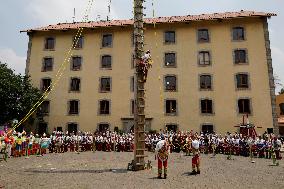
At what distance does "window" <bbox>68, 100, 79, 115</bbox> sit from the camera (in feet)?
105

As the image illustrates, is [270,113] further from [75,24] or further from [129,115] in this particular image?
[75,24]

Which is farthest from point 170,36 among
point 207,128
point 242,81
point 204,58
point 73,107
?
point 73,107

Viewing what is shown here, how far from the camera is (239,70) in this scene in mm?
29547

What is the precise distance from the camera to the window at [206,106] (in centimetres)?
2950

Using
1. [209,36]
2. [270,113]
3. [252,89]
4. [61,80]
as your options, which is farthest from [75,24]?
[270,113]

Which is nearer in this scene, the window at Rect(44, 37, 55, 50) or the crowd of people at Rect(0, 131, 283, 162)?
the crowd of people at Rect(0, 131, 283, 162)

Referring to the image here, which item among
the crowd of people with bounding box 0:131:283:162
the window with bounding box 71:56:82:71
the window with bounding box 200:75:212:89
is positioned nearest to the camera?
the crowd of people with bounding box 0:131:283:162

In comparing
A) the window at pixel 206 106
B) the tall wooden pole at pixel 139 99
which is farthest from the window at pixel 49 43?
the tall wooden pole at pixel 139 99

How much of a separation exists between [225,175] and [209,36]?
21.6 metres

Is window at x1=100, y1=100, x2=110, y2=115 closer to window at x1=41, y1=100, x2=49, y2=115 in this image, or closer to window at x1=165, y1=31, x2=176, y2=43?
window at x1=41, y1=100, x2=49, y2=115

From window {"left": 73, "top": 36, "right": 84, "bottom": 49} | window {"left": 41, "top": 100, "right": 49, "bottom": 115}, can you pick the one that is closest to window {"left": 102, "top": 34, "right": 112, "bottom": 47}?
window {"left": 73, "top": 36, "right": 84, "bottom": 49}

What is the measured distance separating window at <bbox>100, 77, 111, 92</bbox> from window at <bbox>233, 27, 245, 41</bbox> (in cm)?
1460

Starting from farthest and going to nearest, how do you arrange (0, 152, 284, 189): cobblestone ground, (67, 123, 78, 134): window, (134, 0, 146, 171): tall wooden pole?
(67, 123, 78, 134): window, (134, 0, 146, 171): tall wooden pole, (0, 152, 284, 189): cobblestone ground

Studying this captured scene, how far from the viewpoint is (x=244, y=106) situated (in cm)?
2892
